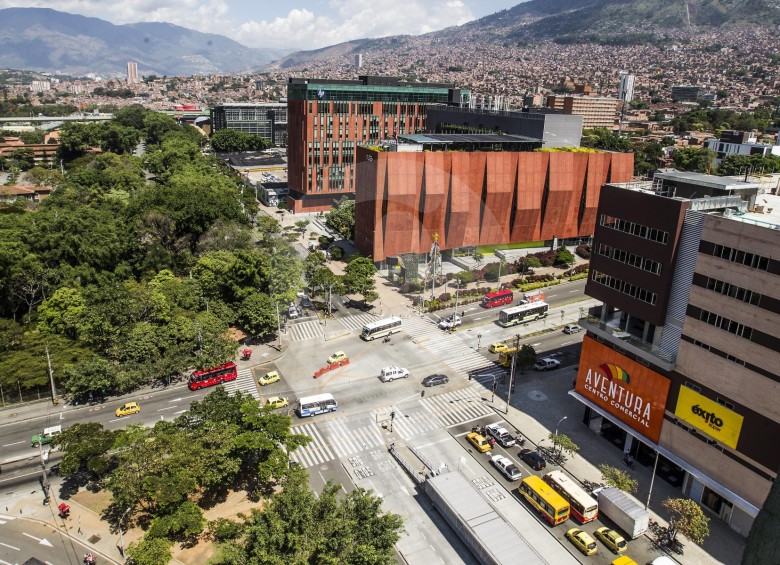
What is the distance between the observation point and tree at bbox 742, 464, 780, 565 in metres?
5.12

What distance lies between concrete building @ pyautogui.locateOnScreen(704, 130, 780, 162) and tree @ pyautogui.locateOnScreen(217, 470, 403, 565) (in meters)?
140

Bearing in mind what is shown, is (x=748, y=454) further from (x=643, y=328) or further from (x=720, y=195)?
(x=720, y=195)

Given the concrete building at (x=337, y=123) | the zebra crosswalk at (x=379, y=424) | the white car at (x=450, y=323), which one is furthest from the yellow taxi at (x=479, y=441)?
the concrete building at (x=337, y=123)

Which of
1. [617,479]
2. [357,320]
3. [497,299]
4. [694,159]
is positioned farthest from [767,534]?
[694,159]

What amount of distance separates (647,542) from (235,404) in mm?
31615

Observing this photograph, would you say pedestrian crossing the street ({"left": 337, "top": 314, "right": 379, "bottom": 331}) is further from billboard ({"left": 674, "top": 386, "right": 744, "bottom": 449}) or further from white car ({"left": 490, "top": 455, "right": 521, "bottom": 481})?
billboard ({"left": 674, "top": 386, "right": 744, "bottom": 449})

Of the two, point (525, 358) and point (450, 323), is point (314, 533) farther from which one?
point (450, 323)

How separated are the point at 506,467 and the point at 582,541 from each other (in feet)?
28.0

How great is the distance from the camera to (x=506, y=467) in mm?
43719

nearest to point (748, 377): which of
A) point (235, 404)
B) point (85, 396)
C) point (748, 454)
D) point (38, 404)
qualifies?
point (748, 454)

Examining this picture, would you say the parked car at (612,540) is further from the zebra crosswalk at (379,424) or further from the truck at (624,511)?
the zebra crosswalk at (379,424)

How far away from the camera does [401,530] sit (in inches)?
1423

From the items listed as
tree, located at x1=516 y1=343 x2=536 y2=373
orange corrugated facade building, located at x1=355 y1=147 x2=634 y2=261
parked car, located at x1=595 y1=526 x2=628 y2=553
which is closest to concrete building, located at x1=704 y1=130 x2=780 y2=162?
orange corrugated facade building, located at x1=355 y1=147 x2=634 y2=261

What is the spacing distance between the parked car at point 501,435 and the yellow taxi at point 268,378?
73.2 ft
